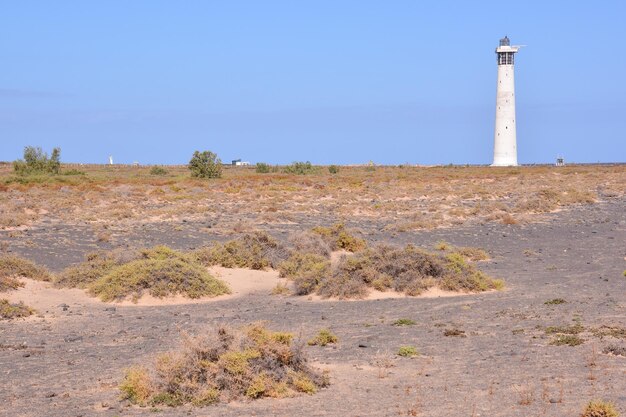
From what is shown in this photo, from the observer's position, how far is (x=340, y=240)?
91.2ft

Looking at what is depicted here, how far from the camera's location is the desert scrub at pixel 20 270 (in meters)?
20.6

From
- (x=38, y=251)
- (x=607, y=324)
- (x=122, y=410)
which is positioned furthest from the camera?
(x=38, y=251)

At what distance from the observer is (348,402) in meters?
10.5

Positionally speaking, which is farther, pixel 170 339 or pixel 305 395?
pixel 170 339

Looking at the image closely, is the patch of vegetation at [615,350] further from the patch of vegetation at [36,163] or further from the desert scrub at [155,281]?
the patch of vegetation at [36,163]

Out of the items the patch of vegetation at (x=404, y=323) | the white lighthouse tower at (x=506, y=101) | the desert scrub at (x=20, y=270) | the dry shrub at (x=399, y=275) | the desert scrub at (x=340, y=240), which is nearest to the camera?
the patch of vegetation at (x=404, y=323)

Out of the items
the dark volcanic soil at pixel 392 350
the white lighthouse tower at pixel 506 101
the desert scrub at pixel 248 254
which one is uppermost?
the white lighthouse tower at pixel 506 101

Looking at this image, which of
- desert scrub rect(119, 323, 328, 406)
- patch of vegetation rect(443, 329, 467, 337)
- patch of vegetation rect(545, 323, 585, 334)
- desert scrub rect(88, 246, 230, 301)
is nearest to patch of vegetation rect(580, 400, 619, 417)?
desert scrub rect(119, 323, 328, 406)

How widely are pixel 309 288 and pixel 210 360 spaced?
991cm

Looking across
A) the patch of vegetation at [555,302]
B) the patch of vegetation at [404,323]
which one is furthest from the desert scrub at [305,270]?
the patch of vegetation at [555,302]

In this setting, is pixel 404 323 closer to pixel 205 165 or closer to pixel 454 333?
pixel 454 333

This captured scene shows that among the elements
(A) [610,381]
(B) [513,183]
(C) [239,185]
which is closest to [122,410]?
(A) [610,381]

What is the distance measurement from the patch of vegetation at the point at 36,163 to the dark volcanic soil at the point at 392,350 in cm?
4574

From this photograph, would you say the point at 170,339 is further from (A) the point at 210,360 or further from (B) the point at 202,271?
(B) the point at 202,271
